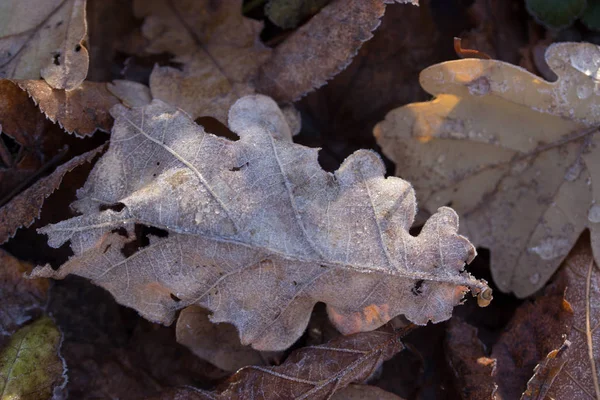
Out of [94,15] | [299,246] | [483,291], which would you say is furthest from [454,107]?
[94,15]

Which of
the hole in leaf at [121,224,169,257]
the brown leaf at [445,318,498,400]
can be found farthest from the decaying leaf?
the hole in leaf at [121,224,169,257]

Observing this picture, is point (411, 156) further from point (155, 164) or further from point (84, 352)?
point (84, 352)

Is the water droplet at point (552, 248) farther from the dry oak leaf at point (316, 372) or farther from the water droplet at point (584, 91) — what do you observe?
the dry oak leaf at point (316, 372)

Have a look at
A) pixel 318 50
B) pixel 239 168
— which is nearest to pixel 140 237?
pixel 239 168

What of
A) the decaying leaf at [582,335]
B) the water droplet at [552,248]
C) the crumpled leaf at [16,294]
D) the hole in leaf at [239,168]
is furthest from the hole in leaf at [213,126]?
the decaying leaf at [582,335]

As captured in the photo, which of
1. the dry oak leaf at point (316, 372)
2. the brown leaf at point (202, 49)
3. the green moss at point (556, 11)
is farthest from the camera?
the green moss at point (556, 11)
